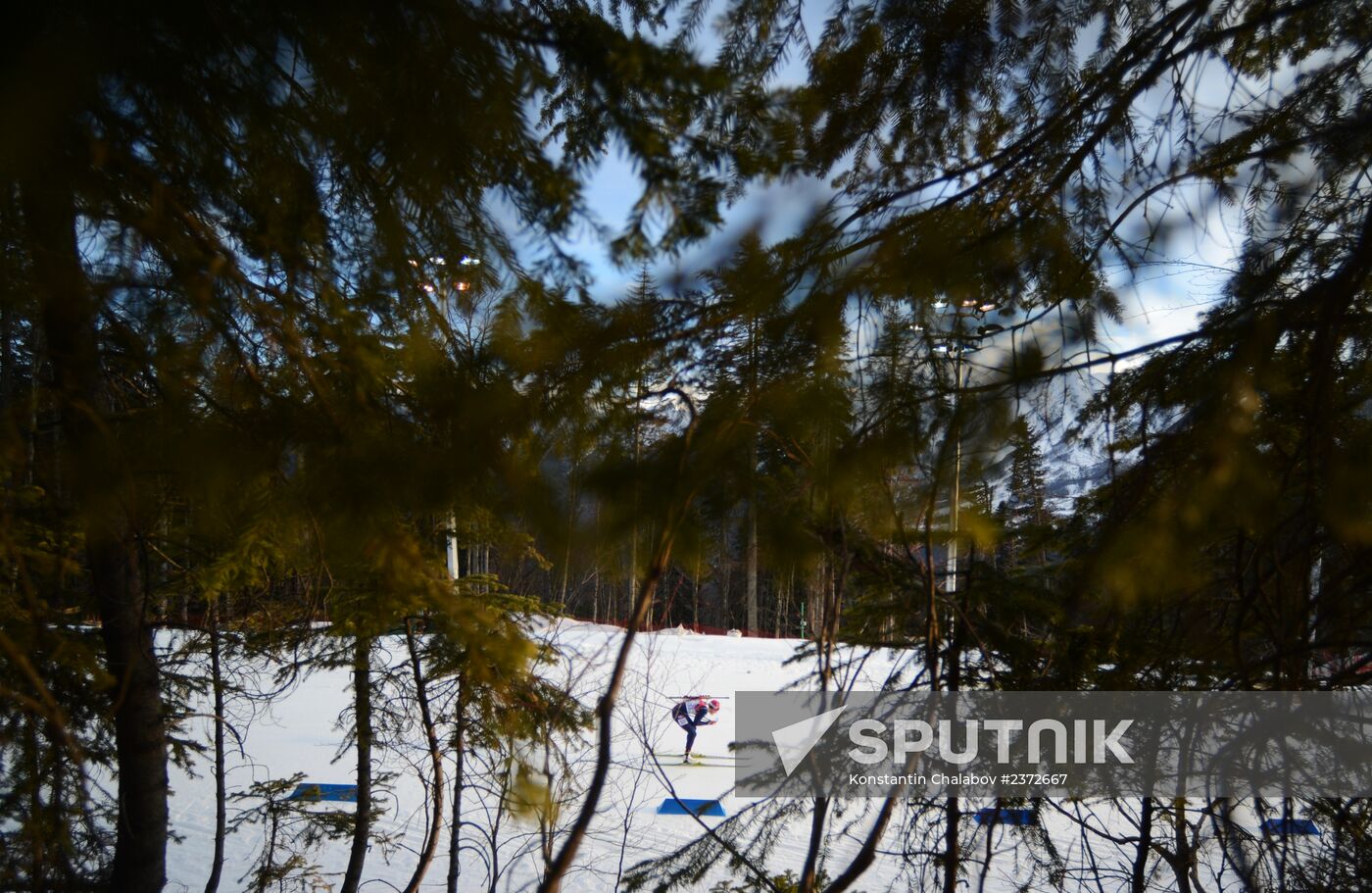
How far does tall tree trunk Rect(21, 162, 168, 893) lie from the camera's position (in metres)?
1.63

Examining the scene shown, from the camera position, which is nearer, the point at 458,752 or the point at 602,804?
the point at 458,752

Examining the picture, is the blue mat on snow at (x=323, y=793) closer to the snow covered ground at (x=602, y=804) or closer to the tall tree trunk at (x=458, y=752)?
the snow covered ground at (x=602, y=804)

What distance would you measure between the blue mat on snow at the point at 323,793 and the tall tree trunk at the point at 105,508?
1.49 m

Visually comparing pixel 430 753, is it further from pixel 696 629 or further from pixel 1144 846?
pixel 696 629

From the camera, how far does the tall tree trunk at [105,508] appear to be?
1.63m

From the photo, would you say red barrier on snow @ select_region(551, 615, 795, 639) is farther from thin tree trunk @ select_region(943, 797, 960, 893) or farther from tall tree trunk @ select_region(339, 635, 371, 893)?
thin tree trunk @ select_region(943, 797, 960, 893)

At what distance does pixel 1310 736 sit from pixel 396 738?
14.2 feet

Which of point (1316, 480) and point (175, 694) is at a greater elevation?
point (1316, 480)

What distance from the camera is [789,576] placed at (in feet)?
6.00

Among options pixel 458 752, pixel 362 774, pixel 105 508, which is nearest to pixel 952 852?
pixel 105 508

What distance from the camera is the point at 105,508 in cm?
168

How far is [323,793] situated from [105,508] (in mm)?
4133

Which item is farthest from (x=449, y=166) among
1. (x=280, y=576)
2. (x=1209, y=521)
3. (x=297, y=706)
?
(x=297, y=706)

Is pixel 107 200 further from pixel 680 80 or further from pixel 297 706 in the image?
pixel 297 706
